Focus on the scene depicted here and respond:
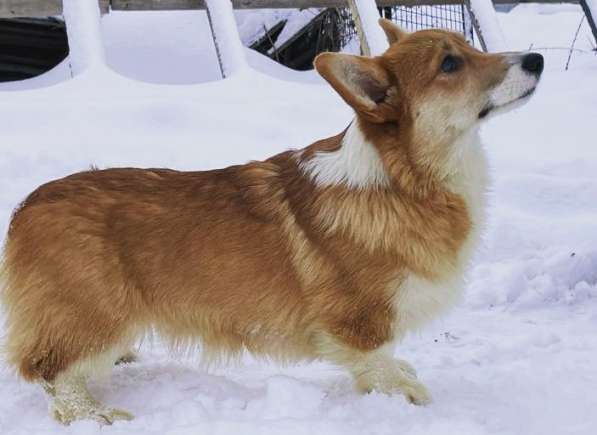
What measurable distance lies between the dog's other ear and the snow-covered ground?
86 centimetres

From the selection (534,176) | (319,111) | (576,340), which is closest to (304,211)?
(576,340)

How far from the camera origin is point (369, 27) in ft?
17.5

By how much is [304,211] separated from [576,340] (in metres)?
1.14

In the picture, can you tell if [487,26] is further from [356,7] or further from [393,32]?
[393,32]

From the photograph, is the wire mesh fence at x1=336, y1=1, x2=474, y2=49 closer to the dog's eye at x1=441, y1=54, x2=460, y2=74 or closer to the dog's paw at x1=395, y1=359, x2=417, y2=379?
the dog's eye at x1=441, y1=54, x2=460, y2=74

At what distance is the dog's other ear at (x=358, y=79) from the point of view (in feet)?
8.05

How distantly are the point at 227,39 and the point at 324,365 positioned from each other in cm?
293

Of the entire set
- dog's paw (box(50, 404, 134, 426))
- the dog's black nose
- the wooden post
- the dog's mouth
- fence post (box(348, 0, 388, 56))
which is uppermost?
the dog's black nose

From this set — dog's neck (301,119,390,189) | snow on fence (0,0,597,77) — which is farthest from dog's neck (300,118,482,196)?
snow on fence (0,0,597,77)

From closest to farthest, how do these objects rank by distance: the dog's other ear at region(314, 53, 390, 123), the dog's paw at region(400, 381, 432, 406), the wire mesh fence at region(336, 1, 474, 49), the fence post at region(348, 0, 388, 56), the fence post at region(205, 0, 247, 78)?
the dog's other ear at region(314, 53, 390, 123)
the dog's paw at region(400, 381, 432, 406)
the fence post at region(348, 0, 388, 56)
the fence post at region(205, 0, 247, 78)
the wire mesh fence at region(336, 1, 474, 49)

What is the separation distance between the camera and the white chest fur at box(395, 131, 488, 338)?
2676mm

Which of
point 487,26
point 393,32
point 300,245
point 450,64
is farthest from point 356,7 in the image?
point 300,245

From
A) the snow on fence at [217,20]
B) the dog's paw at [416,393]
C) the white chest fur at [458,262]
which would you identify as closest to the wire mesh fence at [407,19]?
the snow on fence at [217,20]

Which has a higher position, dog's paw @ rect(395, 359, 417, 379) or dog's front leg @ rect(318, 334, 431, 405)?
dog's front leg @ rect(318, 334, 431, 405)
